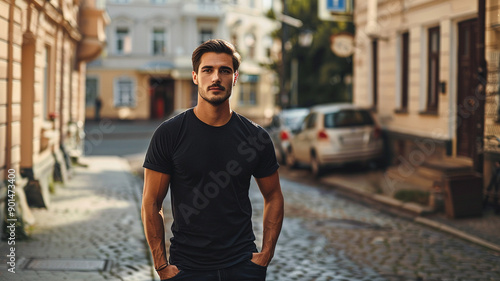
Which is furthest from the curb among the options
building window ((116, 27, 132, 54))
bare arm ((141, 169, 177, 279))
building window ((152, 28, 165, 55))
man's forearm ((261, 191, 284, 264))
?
building window ((116, 27, 132, 54))

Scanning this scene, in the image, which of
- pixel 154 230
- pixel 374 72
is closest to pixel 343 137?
pixel 374 72

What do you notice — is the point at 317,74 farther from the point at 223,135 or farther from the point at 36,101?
the point at 223,135

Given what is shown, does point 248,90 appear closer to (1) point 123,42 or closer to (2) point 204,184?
(1) point 123,42

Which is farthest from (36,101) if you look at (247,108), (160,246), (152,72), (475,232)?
(247,108)

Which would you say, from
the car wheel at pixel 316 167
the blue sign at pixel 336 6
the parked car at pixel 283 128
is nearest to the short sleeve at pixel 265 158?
the car wheel at pixel 316 167

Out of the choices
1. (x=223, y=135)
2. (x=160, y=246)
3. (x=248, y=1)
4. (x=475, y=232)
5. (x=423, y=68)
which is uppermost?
(x=248, y=1)

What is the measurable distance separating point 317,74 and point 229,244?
2661 cm

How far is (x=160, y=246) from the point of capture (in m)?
3.48

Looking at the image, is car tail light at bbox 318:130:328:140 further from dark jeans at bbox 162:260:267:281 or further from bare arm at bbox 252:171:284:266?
dark jeans at bbox 162:260:267:281

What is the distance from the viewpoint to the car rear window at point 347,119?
16.1m

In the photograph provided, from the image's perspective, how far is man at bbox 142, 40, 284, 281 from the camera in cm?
344

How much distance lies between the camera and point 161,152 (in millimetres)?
3438

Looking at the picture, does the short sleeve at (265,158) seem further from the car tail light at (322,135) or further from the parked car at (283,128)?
the parked car at (283,128)

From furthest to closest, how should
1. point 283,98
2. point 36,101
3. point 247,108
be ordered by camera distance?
point 247,108 → point 283,98 → point 36,101
